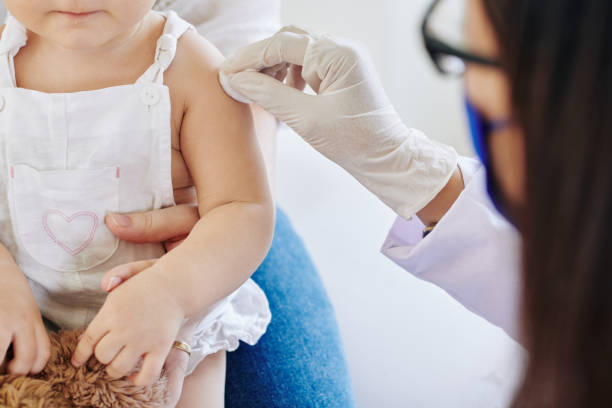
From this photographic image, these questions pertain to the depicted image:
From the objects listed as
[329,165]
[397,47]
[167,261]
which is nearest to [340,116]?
[167,261]

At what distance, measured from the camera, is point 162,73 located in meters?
0.78

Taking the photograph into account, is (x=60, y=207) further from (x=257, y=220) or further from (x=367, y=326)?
(x=367, y=326)

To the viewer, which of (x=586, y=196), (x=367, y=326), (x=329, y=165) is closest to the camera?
(x=586, y=196)

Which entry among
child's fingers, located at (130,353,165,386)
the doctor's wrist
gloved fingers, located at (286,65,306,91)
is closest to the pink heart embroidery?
child's fingers, located at (130,353,165,386)

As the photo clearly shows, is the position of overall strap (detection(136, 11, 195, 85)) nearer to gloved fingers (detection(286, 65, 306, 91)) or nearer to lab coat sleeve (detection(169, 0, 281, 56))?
gloved fingers (detection(286, 65, 306, 91))

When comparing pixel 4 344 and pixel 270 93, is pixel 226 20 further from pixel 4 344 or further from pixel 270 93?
pixel 4 344

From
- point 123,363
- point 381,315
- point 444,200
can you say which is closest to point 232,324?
point 123,363

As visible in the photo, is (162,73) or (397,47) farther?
(397,47)

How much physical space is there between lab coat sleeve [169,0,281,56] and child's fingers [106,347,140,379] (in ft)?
2.14

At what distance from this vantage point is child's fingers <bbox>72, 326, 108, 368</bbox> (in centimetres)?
66

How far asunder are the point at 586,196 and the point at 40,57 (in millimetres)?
688

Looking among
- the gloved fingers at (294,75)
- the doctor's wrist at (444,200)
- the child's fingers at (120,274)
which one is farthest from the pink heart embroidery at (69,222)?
the doctor's wrist at (444,200)

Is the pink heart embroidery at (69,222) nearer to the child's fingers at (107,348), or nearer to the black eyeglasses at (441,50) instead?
the child's fingers at (107,348)

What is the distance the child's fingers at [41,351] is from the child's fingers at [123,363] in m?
0.07
